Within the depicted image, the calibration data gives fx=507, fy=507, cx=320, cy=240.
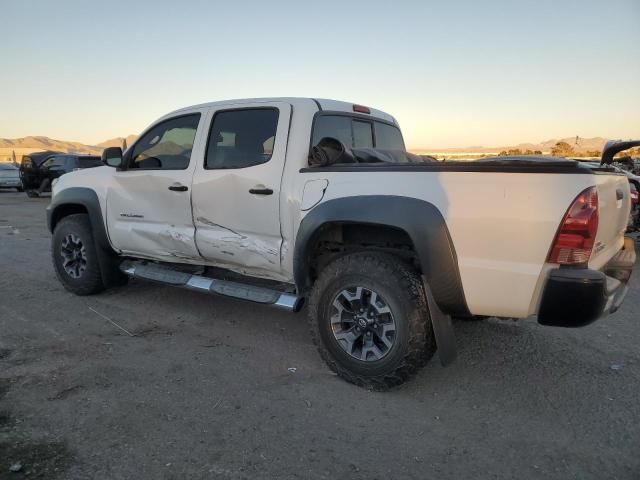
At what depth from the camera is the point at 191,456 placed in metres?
2.60

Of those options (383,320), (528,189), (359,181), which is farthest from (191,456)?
(528,189)

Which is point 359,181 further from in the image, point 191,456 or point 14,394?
point 14,394

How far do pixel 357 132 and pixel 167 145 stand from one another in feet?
5.97

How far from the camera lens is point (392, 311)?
3.24m

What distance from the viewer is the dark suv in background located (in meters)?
18.5

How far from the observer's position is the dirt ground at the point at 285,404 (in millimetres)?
2562

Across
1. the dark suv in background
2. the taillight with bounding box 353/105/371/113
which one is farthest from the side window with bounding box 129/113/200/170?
the dark suv in background

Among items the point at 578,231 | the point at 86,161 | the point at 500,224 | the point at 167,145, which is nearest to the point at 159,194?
the point at 167,145

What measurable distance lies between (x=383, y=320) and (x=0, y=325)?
3.54 m

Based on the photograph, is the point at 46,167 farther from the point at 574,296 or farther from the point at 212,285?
the point at 574,296

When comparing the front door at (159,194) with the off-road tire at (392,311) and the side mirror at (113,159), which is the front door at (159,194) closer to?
the side mirror at (113,159)

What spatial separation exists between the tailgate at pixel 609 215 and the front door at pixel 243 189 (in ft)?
6.94

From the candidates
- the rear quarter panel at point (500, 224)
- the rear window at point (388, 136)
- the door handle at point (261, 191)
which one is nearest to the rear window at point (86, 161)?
the rear window at point (388, 136)

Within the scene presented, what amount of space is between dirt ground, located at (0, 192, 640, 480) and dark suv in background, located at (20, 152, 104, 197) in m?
15.0
